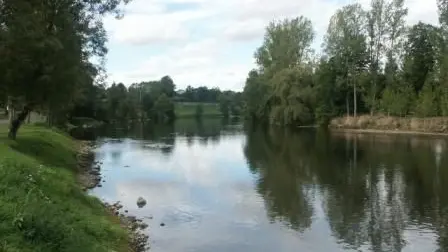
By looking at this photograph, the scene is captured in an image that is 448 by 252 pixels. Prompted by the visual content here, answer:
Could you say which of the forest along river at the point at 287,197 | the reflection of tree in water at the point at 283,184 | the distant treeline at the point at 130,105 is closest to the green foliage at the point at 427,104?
the forest along river at the point at 287,197

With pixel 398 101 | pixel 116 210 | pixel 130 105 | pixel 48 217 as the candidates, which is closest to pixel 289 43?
pixel 398 101

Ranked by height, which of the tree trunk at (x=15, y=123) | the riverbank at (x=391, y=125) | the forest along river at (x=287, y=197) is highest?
the tree trunk at (x=15, y=123)

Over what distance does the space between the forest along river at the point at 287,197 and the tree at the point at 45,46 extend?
733cm

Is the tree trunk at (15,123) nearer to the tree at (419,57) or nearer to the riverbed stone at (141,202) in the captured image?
the riverbed stone at (141,202)

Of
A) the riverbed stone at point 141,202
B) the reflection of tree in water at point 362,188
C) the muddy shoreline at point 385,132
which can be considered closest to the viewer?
the reflection of tree in water at point 362,188

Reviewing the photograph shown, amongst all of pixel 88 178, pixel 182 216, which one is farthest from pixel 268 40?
pixel 182 216

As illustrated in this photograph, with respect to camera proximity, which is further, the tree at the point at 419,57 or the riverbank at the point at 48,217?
the tree at the point at 419,57

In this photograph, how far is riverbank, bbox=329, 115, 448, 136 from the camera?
7406 cm

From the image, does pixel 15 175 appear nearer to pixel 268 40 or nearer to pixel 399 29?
pixel 399 29

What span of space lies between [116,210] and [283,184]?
40.1 feet

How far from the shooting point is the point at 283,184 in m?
32.9

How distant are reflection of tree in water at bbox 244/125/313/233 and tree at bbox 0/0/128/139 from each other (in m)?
14.9

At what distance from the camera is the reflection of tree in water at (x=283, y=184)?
80.3 feet

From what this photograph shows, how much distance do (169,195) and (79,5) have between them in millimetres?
15384
